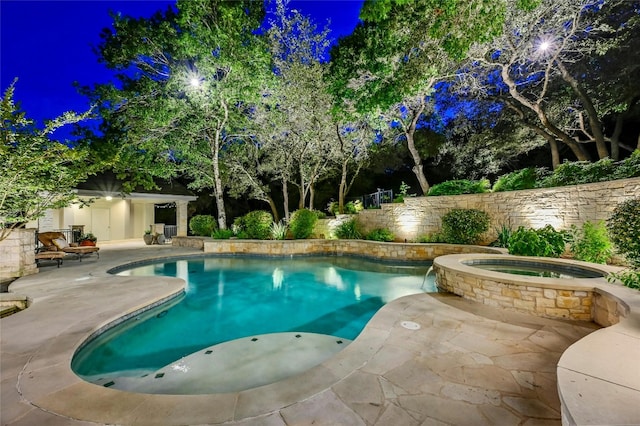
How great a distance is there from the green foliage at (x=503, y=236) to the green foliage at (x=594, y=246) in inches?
76.0

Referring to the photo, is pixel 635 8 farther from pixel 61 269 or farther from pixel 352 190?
pixel 61 269

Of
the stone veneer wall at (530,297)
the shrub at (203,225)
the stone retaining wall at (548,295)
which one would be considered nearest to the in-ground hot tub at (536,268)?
the stone retaining wall at (548,295)

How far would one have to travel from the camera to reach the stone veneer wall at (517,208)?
6438 mm

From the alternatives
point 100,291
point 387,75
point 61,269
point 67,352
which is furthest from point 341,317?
point 61,269

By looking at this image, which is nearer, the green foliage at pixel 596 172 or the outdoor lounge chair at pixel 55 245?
the green foliage at pixel 596 172

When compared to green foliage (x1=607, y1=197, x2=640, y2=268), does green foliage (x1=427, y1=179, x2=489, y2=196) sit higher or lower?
higher

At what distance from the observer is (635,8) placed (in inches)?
358

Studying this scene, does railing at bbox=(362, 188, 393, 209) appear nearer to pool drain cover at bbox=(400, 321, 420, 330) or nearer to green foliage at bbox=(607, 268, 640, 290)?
green foliage at bbox=(607, 268, 640, 290)

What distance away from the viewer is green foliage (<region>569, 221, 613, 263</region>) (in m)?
5.83

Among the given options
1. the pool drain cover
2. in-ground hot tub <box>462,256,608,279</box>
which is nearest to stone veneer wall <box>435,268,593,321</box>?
in-ground hot tub <box>462,256,608,279</box>

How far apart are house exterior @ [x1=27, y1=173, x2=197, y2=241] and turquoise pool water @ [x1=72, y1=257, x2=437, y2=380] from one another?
239 inches

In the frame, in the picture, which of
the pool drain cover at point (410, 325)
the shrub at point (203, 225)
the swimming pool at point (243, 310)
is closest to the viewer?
the pool drain cover at point (410, 325)

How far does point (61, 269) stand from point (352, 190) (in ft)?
59.5

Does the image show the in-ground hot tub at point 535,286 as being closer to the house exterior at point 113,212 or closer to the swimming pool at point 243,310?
the swimming pool at point 243,310
